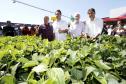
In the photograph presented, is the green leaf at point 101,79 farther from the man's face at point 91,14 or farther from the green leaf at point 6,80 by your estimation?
the man's face at point 91,14

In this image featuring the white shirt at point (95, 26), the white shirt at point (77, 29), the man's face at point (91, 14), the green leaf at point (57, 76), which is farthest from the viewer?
the white shirt at point (77, 29)

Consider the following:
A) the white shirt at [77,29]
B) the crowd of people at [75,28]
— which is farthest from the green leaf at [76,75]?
the white shirt at [77,29]

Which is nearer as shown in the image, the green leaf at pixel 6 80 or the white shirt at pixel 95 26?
the green leaf at pixel 6 80

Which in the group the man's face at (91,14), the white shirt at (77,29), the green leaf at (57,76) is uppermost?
the man's face at (91,14)

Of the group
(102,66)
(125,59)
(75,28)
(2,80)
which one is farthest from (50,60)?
(75,28)

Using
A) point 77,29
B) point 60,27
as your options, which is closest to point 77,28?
point 77,29

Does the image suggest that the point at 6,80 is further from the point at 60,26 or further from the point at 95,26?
the point at 60,26

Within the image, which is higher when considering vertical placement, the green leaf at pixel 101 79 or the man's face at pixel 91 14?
the man's face at pixel 91 14

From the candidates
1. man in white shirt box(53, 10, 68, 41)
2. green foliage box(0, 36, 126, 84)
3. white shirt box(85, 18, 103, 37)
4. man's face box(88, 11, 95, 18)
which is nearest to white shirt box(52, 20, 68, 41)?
man in white shirt box(53, 10, 68, 41)

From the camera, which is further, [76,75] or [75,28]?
[75,28]

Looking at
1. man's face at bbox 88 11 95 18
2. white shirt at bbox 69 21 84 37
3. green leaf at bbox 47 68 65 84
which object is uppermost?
man's face at bbox 88 11 95 18

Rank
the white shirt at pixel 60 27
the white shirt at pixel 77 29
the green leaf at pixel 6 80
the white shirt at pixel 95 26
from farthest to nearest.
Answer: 1. the white shirt at pixel 60 27
2. the white shirt at pixel 77 29
3. the white shirt at pixel 95 26
4. the green leaf at pixel 6 80

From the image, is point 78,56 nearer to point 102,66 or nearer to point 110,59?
point 102,66

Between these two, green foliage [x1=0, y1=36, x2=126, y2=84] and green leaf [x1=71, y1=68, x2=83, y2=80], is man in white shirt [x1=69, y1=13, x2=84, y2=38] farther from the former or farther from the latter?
green leaf [x1=71, y1=68, x2=83, y2=80]
